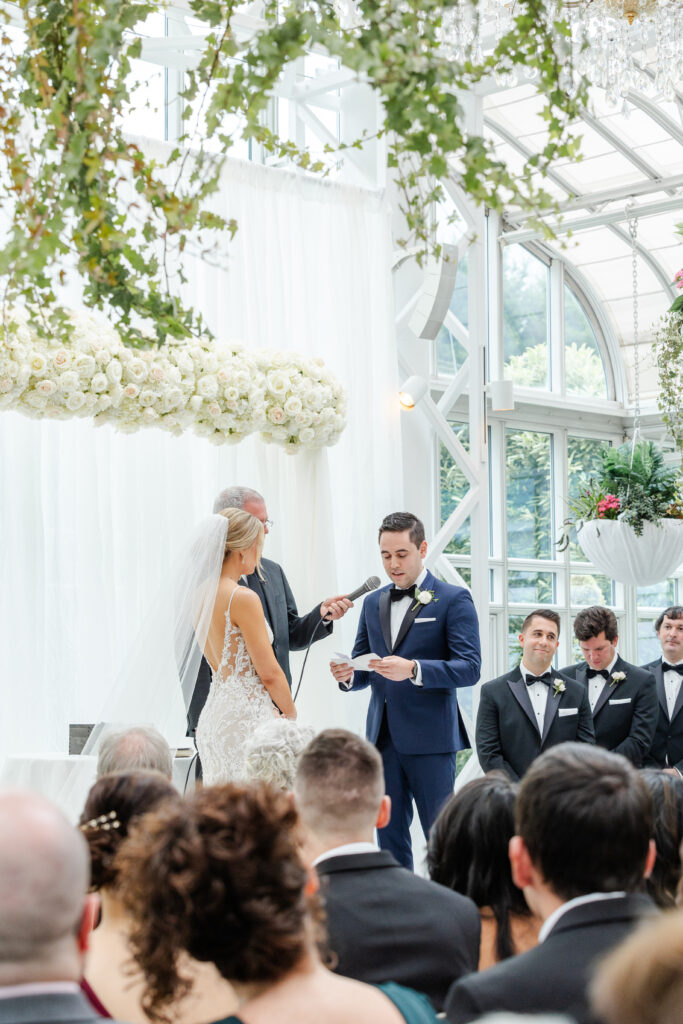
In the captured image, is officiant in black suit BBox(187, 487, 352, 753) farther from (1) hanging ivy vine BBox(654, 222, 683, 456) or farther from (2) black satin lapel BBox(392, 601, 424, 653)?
(1) hanging ivy vine BBox(654, 222, 683, 456)

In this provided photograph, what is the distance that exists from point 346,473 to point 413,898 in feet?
14.4

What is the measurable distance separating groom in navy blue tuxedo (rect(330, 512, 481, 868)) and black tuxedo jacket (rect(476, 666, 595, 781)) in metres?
0.32

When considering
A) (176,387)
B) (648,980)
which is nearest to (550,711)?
(176,387)

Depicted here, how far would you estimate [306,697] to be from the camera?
232 inches

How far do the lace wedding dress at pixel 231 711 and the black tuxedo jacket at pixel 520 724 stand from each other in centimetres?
130

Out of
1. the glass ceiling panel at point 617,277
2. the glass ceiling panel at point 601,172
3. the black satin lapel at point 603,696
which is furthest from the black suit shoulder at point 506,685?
the glass ceiling panel at point 617,277

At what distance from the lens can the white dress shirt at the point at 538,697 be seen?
18.5ft

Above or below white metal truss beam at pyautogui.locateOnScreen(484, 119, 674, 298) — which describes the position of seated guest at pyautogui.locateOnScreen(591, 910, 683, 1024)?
below

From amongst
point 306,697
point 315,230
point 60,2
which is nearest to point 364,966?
point 60,2

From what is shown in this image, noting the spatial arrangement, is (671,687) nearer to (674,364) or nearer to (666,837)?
(674,364)

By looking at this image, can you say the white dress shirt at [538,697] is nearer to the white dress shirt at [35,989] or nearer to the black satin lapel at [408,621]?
the black satin lapel at [408,621]

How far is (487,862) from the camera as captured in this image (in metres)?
2.60

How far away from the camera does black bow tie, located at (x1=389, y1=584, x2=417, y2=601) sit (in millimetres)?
5434

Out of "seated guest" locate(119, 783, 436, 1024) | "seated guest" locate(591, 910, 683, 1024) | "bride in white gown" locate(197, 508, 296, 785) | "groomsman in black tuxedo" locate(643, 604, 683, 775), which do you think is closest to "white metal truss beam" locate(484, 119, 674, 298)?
"groomsman in black tuxedo" locate(643, 604, 683, 775)
